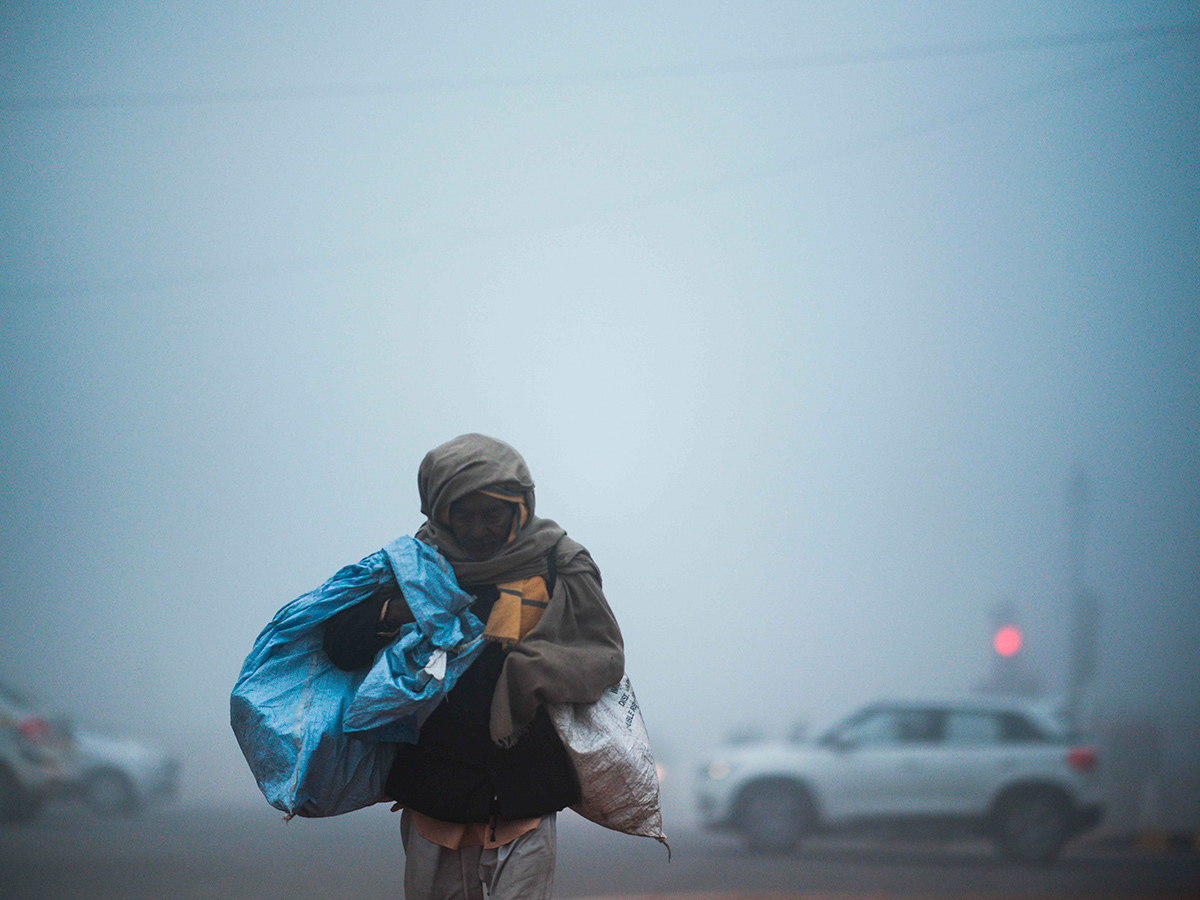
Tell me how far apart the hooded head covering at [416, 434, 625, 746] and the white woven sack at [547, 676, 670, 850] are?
0.08 meters

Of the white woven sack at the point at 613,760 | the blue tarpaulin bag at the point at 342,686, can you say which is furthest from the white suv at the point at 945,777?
the blue tarpaulin bag at the point at 342,686

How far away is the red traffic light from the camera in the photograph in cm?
1002

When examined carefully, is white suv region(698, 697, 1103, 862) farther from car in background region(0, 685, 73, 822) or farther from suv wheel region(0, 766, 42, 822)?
suv wheel region(0, 766, 42, 822)

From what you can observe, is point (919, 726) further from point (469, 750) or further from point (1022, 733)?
point (469, 750)

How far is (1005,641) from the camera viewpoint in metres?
10.0

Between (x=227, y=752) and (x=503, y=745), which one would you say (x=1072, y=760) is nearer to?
(x=227, y=752)

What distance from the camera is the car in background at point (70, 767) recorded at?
7.93 metres

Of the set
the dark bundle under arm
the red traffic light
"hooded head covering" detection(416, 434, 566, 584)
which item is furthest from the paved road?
"hooded head covering" detection(416, 434, 566, 584)

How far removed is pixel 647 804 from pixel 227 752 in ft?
24.4

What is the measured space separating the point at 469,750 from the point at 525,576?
40 cm

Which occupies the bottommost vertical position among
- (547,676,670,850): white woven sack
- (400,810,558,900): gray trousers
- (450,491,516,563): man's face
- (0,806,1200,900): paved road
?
(0,806,1200,900): paved road

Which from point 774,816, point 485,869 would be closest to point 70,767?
point 774,816

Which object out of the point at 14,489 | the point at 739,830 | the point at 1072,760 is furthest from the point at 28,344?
the point at 1072,760

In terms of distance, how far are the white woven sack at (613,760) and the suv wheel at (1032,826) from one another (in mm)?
7818
